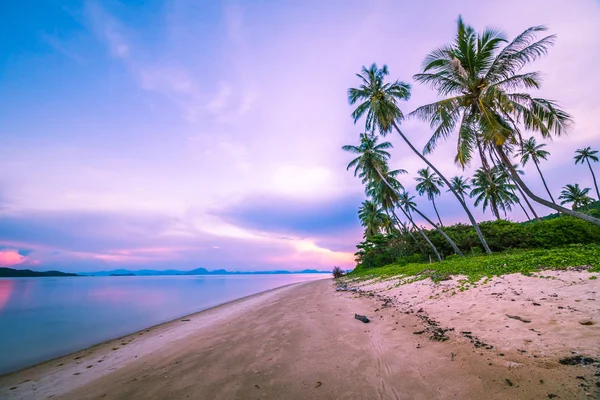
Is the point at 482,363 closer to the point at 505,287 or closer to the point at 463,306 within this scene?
the point at 463,306

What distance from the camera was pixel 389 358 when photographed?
4250 mm

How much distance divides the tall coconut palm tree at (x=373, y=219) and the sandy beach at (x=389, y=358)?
39996mm

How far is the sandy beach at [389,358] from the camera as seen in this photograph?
3189 mm

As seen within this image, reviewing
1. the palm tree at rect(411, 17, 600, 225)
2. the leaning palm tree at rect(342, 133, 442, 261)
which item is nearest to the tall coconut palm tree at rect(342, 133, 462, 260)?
the leaning palm tree at rect(342, 133, 442, 261)

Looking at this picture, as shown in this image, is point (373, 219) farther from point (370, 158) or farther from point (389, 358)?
point (389, 358)

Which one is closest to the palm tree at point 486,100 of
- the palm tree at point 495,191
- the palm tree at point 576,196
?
the palm tree at point 495,191

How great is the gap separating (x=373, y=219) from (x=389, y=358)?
44.2 meters

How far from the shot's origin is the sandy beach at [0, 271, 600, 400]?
10.5 feet

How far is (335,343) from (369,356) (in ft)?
3.54

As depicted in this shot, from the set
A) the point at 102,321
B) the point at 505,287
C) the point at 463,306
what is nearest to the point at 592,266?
the point at 505,287

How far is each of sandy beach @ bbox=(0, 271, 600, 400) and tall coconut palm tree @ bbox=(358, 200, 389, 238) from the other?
40.0 metres

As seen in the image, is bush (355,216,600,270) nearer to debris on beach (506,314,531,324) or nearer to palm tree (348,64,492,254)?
palm tree (348,64,492,254)

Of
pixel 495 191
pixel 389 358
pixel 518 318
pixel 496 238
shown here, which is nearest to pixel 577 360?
pixel 518 318

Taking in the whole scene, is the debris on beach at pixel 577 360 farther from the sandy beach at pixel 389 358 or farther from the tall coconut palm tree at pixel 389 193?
the tall coconut palm tree at pixel 389 193
